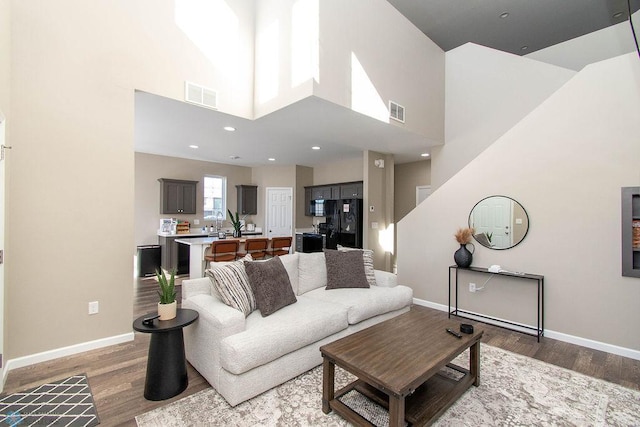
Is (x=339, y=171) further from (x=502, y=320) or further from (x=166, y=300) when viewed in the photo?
(x=166, y=300)

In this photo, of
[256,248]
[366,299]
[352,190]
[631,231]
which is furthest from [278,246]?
[631,231]

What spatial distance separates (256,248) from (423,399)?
4094mm

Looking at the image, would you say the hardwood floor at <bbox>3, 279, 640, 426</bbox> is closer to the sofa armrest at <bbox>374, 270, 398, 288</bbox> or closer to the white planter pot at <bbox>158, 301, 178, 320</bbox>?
the white planter pot at <bbox>158, 301, 178, 320</bbox>

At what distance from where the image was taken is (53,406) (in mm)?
2096

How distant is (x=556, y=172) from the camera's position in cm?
334

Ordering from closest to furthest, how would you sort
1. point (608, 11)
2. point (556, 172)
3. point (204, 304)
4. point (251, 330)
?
point (251, 330), point (204, 304), point (556, 172), point (608, 11)

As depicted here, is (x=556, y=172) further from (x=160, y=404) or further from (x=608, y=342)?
(x=160, y=404)

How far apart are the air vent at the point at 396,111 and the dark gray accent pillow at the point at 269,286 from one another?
2763 mm

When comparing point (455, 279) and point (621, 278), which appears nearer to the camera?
point (621, 278)

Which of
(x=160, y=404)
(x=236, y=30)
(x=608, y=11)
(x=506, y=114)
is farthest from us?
(x=608, y=11)

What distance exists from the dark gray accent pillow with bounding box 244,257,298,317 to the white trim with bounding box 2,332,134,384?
1.66m

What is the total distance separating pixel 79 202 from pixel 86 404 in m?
1.82

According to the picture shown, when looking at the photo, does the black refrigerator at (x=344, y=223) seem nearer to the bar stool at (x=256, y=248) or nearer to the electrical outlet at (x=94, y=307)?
the bar stool at (x=256, y=248)

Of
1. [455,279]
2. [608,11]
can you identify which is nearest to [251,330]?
[455,279]
